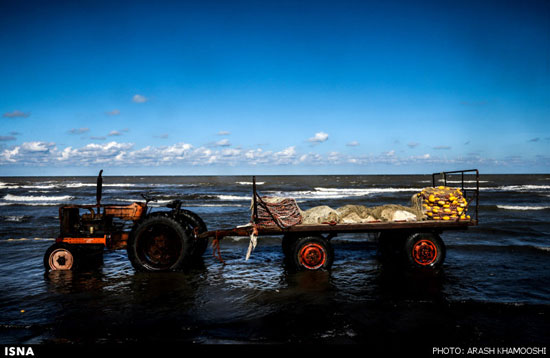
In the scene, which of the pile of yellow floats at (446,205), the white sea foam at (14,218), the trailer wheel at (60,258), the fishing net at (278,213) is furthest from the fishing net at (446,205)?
the white sea foam at (14,218)

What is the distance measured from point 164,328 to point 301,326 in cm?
187

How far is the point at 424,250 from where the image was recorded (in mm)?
6984

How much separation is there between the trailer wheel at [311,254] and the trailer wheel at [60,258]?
15.5 feet

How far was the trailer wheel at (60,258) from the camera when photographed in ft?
23.2

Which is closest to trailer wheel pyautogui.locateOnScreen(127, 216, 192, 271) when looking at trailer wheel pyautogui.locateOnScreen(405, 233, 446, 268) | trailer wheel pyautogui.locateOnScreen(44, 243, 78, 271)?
trailer wheel pyautogui.locateOnScreen(44, 243, 78, 271)

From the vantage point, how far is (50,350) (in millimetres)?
3887

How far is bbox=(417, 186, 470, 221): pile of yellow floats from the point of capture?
682 cm

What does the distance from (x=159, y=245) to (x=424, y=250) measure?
18.3 ft

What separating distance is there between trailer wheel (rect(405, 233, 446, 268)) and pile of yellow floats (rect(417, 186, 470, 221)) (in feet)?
1.56

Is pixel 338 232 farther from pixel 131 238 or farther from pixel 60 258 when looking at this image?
pixel 60 258

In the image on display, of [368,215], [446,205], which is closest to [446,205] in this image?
[446,205]

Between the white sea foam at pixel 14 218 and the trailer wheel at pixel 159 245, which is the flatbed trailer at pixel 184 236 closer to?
the trailer wheel at pixel 159 245

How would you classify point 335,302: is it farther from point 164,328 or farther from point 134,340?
point 134,340

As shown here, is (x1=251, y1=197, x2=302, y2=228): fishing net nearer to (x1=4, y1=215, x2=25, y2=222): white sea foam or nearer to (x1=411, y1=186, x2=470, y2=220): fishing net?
(x1=411, y1=186, x2=470, y2=220): fishing net
